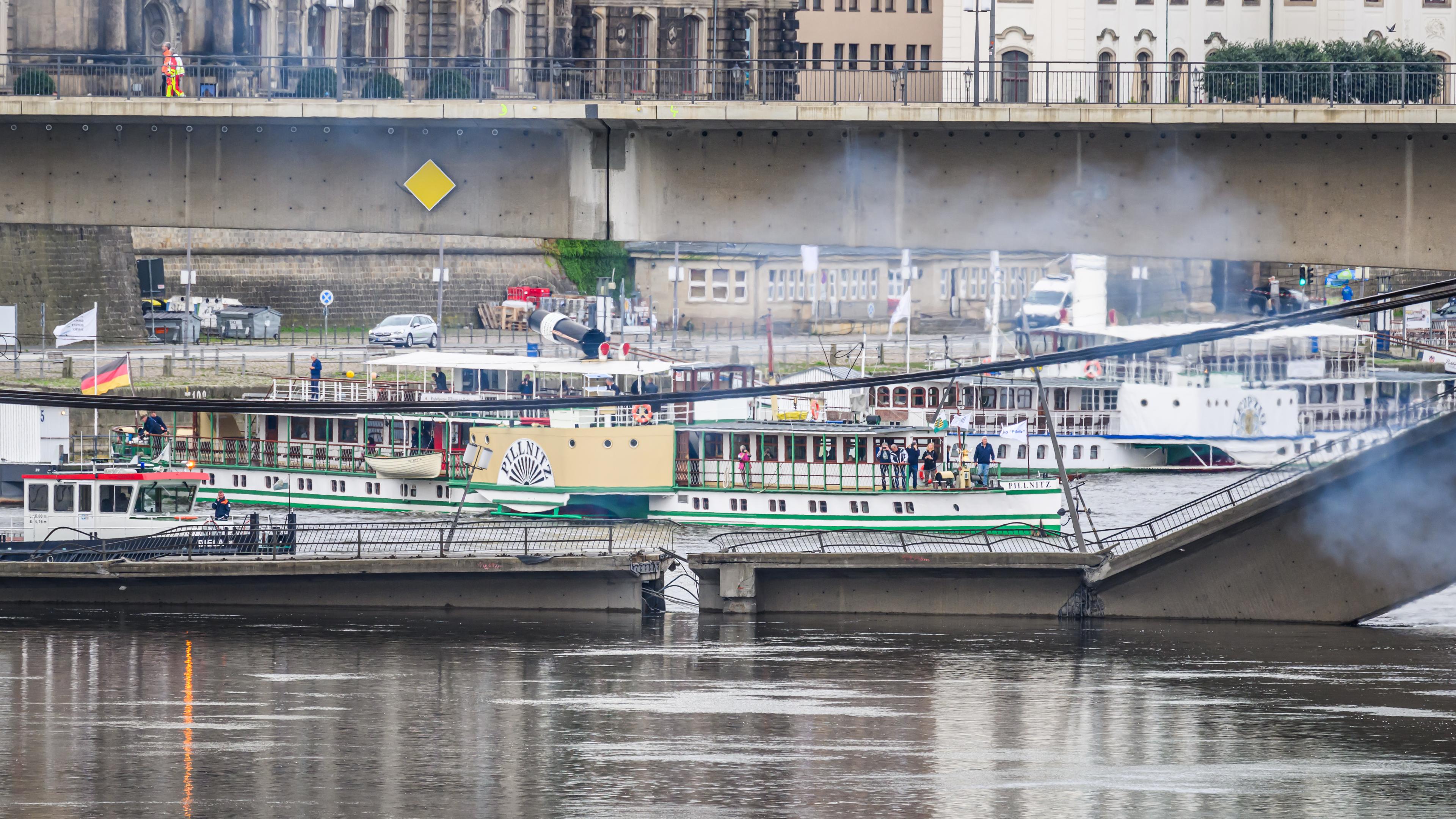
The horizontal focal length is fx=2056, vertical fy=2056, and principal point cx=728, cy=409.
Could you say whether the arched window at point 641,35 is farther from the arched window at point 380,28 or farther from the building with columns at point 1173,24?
the building with columns at point 1173,24

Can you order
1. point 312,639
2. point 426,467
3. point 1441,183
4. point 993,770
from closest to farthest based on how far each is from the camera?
1. point 993,770
2. point 1441,183
3. point 312,639
4. point 426,467

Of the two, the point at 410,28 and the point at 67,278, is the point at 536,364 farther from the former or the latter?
the point at 410,28

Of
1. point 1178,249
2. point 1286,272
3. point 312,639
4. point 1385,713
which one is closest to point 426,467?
point 312,639

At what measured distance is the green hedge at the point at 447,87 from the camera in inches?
1384

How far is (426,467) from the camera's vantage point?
58.0m

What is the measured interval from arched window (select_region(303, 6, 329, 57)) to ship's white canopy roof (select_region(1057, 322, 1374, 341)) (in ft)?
125

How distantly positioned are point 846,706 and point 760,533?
2355cm

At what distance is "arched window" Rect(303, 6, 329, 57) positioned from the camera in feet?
314

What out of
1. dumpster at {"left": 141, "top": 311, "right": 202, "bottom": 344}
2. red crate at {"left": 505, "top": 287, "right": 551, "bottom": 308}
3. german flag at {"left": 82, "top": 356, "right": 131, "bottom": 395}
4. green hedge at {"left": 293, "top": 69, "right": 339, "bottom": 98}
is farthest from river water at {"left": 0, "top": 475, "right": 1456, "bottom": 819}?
red crate at {"left": 505, "top": 287, "right": 551, "bottom": 308}

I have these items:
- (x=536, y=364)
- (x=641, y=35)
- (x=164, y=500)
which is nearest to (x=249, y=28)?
(x=641, y=35)

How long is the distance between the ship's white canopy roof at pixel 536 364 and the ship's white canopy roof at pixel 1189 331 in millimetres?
23692

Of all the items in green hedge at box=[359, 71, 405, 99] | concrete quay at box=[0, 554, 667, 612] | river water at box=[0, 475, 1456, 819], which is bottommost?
river water at box=[0, 475, 1456, 819]

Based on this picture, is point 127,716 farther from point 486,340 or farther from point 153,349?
point 486,340

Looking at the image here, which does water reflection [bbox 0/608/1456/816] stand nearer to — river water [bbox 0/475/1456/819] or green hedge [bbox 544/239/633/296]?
river water [bbox 0/475/1456/819]
